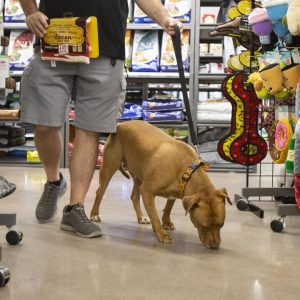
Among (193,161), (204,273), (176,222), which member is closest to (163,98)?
(176,222)

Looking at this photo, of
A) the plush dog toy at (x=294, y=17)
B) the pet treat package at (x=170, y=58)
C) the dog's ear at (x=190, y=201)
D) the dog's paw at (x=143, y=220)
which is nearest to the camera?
the dog's ear at (x=190, y=201)

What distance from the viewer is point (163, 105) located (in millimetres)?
4871

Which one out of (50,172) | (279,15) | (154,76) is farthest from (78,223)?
(154,76)

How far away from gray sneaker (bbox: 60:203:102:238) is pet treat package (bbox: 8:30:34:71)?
278 cm

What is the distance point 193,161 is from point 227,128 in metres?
2.76

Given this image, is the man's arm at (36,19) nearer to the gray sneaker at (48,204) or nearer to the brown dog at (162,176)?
the brown dog at (162,176)

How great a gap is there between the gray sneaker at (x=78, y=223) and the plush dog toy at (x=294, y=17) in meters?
1.14

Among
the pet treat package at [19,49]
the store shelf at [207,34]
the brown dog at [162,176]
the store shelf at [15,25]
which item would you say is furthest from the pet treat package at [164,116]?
the brown dog at [162,176]

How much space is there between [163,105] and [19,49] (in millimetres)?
1369

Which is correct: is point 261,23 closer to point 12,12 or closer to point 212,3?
point 212,3

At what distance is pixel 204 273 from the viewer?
1870mm

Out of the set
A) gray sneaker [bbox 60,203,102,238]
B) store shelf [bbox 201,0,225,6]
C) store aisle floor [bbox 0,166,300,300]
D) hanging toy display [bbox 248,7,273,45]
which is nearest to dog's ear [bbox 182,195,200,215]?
store aisle floor [bbox 0,166,300,300]

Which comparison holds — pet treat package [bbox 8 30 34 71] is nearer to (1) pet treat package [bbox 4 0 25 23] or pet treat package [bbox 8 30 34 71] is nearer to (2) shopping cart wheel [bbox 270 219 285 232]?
(1) pet treat package [bbox 4 0 25 23]

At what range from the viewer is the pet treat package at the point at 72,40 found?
92.7 inches
